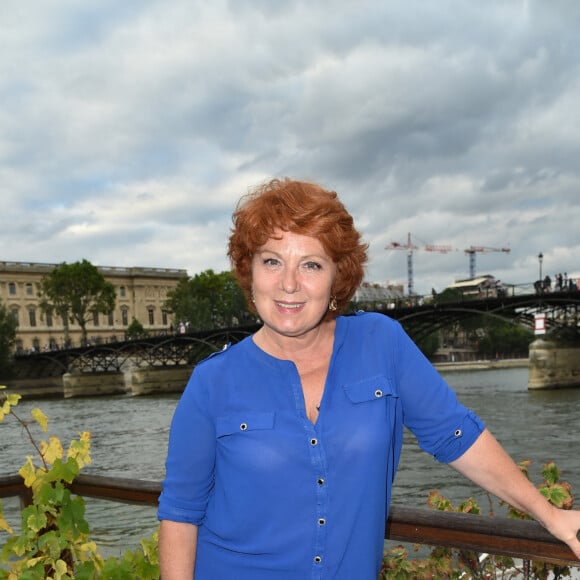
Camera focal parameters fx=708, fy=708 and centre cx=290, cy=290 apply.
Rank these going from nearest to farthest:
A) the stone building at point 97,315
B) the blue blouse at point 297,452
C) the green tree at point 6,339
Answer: the blue blouse at point 297,452 < the green tree at point 6,339 < the stone building at point 97,315

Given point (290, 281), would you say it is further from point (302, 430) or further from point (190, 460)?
point (190, 460)

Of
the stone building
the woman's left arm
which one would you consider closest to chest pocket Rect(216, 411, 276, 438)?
the woman's left arm

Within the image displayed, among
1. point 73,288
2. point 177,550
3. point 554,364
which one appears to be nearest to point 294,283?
point 177,550

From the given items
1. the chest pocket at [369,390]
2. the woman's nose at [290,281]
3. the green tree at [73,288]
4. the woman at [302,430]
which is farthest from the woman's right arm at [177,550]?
the green tree at [73,288]

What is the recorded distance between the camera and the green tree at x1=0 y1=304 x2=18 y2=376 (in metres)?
54.8

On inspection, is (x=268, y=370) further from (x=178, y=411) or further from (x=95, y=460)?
(x=95, y=460)

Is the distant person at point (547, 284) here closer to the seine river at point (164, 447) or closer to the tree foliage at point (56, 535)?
the seine river at point (164, 447)

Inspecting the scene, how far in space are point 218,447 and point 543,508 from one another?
74 centimetres

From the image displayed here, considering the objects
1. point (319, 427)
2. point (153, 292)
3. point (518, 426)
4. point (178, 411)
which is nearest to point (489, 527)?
point (319, 427)

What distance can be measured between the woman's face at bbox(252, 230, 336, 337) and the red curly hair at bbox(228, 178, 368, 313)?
0.08ft

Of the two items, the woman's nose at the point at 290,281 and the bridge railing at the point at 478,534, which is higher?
the woman's nose at the point at 290,281

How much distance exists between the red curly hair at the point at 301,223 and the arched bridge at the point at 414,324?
33996 mm

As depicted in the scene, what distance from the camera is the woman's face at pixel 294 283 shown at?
161 centimetres

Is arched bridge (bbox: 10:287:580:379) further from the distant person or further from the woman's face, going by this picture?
the woman's face
